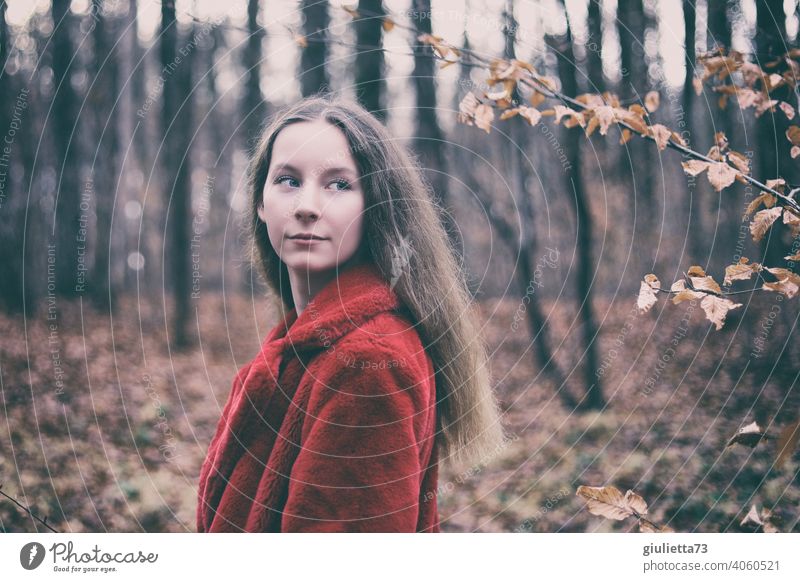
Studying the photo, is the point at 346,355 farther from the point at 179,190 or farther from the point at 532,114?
the point at 179,190

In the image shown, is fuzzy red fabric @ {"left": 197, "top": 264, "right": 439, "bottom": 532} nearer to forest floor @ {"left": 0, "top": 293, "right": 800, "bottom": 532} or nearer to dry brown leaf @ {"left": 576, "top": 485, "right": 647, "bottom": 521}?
dry brown leaf @ {"left": 576, "top": 485, "right": 647, "bottom": 521}

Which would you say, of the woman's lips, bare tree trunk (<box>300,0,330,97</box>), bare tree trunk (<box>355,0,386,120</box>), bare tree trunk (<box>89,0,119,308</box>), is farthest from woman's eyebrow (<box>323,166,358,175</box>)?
bare tree trunk (<box>89,0,119,308</box>)

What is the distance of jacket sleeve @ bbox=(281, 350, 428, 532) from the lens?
3.90 feet

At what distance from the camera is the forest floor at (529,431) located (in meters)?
3.30

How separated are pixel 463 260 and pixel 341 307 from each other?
0.91 meters

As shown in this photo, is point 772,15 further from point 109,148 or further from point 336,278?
point 109,148

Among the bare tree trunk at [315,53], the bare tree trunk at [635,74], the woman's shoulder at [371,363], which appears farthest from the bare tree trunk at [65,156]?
the woman's shoulder at [371,363]

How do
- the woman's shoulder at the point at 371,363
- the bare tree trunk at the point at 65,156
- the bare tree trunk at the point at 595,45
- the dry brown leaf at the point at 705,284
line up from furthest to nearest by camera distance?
the bare tree trunk at the point at 65,156 < the bare tree trunk at the point at 595,45 < the dry brown leaf at the point at 705,284 < the woman's shoulder at the point at 371,363

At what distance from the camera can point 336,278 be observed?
141 cm

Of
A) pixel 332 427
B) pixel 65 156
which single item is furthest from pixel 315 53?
pixel 332 427

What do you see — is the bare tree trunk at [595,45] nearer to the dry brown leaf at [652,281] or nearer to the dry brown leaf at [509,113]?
the dry brown leaf at [509,113]

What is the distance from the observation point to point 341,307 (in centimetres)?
130

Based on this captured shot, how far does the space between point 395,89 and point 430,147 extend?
60 centimetres
